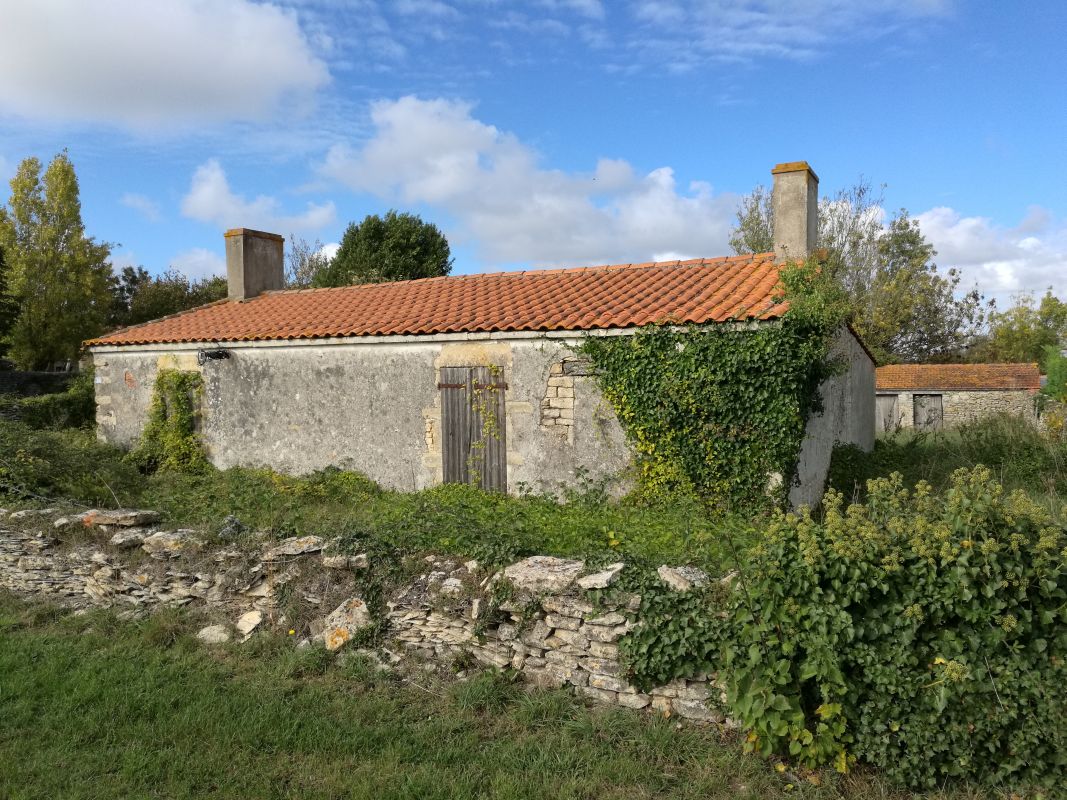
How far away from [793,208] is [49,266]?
29.0m

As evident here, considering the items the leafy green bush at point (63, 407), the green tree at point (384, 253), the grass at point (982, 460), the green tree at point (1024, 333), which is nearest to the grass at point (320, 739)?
the grass at point (982, 460)

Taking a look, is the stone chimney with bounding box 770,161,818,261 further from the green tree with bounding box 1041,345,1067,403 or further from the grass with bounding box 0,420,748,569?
the green tree with bounding box 1041,345,1067,403

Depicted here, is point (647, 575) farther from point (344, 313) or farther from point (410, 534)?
point (344, 313)

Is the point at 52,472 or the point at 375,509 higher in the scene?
the point at 52,472

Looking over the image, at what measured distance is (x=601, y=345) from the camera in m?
9.23

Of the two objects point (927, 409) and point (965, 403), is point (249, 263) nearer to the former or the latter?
point (927, 409)

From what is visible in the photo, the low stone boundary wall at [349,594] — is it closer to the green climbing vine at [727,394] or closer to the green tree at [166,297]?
the green climbing vine at [727,394]

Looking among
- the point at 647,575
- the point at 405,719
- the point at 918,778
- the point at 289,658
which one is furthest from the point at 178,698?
the point at 918,778

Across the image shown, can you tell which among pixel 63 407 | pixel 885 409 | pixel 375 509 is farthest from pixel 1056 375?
pixel 63 407

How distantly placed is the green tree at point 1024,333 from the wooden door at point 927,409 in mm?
13711

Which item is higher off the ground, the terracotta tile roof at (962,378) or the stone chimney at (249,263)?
the stone chimney at (249,263)

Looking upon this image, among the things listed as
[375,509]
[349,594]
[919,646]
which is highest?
[919,646]

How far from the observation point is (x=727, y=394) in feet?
27.6

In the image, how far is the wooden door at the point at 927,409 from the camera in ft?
89.1
